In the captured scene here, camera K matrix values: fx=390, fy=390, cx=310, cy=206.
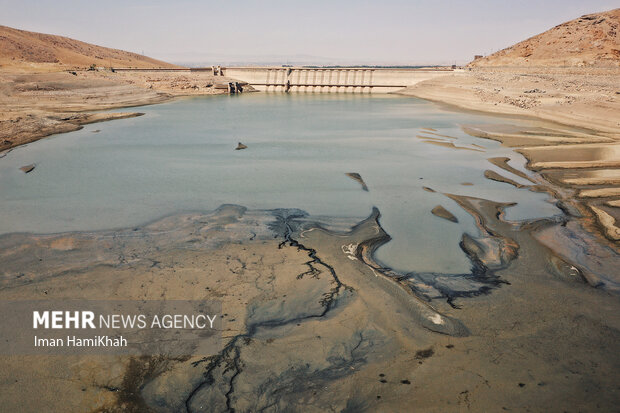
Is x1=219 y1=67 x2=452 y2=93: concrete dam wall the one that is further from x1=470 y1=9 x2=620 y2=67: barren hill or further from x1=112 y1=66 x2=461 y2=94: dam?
x1=470 y1=9 x2=620 y2=67: barren hill

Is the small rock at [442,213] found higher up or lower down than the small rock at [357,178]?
lower down

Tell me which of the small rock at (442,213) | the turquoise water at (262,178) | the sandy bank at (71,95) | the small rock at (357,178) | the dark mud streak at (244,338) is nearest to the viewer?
the dark mud streak at (244,338)

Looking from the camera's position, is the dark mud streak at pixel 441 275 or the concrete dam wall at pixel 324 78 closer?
the dark mud streak at pixel 441 275

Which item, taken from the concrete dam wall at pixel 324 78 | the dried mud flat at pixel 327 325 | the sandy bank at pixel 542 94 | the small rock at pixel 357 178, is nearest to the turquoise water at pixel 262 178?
the small rock at pixel 357 178

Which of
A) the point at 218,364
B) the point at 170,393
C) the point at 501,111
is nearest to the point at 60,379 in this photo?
the point at 170,393

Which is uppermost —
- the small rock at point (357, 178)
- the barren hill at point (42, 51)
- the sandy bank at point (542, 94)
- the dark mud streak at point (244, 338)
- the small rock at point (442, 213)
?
the barren hill at point (42, 51)

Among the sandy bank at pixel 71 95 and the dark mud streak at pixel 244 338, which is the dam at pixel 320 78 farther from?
the dark mud streak at pixel 244 338

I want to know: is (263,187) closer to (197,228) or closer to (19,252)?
(197,228)

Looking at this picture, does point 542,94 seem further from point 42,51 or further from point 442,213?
point 42,51

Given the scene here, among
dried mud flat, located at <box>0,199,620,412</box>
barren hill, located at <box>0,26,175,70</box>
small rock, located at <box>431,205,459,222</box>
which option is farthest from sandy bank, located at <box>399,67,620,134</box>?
barren hill, located at <box>0,26,175,70</box>
